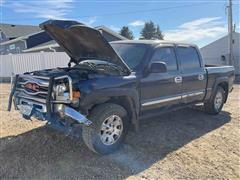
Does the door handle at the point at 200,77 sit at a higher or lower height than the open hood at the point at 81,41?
lower

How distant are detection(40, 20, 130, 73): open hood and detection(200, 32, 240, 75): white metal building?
72.4 ft

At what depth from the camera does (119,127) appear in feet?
16.2

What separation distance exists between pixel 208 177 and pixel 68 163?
2.09 meters

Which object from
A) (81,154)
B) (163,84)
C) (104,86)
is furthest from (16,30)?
(104,86)

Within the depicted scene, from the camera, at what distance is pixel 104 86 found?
449 cm

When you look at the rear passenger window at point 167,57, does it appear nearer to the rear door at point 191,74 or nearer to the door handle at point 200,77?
the rear door at point 191,74

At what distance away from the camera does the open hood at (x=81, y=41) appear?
181 inches

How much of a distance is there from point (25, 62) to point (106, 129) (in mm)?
16493

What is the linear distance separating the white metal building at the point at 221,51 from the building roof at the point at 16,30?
22.5 m

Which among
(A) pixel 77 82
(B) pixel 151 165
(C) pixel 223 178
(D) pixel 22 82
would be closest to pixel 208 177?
(C) pixel 223 178

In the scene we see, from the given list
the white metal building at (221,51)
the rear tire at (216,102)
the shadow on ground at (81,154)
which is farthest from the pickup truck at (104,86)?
the white metal building at (221,51)

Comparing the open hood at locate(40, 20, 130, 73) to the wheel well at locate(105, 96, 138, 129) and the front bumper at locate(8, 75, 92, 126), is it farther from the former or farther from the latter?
the front bumper at locate(8, 75, 92, 126)

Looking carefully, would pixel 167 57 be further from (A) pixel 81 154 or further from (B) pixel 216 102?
(A) pixel 81 154

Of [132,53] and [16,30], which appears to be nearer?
[132,53]
